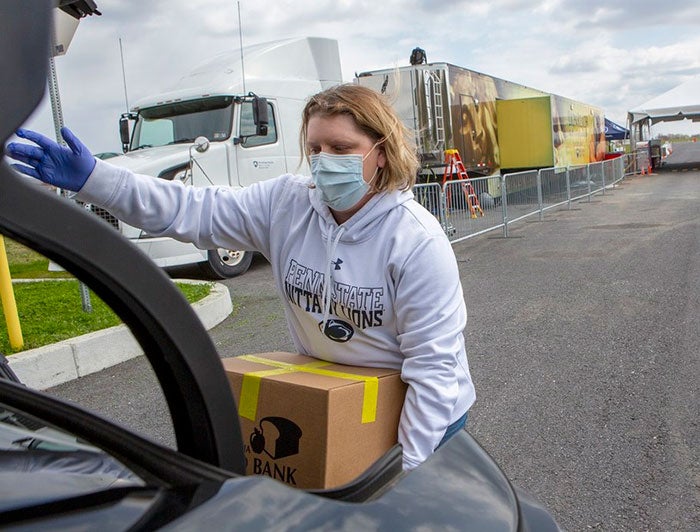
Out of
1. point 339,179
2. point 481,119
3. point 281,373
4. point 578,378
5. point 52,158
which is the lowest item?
point 578,378

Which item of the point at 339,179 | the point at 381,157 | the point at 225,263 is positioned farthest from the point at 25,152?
the point at 225,263

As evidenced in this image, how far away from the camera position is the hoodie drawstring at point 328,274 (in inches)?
78.4

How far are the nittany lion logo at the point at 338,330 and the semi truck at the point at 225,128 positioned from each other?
783cm

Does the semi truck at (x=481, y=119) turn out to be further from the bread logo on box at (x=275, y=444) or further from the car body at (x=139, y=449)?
the car body at (x=139, y=449)

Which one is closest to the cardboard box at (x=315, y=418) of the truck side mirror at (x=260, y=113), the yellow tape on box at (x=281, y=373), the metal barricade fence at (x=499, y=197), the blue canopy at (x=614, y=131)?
the yellow tape on box at (x=281, y=373)

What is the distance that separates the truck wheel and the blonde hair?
7976mm

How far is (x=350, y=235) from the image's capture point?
6.59ft

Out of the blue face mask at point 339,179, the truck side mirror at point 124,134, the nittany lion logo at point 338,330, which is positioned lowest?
the nittany lion logo at point 338,330

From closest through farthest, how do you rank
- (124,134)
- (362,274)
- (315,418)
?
1. (315,418)
2. (362,274)
3. (124,134)

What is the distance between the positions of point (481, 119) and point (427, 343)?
18523 mm

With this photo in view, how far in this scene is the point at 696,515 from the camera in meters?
3.12

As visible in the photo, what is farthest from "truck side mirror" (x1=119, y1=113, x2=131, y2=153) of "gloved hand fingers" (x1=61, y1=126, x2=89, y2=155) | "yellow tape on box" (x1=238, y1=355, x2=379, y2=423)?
"yellow tape on box" (x1=238, y1=355, x2=379, y2=423)

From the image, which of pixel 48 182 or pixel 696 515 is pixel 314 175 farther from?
pixel 696 515

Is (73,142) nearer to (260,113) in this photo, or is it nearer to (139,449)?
(139,449)
